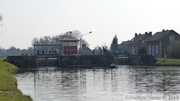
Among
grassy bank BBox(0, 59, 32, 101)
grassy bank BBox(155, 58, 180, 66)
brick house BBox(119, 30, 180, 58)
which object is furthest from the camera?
brick house BBox(119, 30, 180, 58)

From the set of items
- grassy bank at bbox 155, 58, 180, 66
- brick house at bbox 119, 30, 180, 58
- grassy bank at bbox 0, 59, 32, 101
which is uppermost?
brick house at bbox 119, 30, 180, 58

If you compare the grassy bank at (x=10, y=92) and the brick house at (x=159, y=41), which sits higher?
the brick house at (x=159, y=41)

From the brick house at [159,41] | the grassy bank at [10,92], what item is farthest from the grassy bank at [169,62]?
the grassy bank at [10,92]

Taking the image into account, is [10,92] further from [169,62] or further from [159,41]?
[159,41]

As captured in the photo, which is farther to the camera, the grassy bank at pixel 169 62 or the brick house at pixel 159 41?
the brick house at pixel 159 41

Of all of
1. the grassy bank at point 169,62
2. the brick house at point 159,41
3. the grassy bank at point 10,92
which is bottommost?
the grassy bank at point 10,92

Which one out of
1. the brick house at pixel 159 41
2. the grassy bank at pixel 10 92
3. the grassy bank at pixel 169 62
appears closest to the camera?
the grassy bank at pixel 10 92

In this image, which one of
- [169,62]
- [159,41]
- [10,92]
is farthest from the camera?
[159,41]

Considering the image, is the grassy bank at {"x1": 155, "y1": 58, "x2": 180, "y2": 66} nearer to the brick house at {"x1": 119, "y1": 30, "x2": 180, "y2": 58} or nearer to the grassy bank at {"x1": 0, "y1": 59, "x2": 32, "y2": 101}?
the brick house at {"x1": 119, "y1": 30, "x2": 180, "y2": 58}

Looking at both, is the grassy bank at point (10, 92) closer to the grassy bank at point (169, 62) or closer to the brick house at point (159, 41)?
the grassy bank at point (169, 62)

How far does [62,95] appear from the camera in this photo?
105ft

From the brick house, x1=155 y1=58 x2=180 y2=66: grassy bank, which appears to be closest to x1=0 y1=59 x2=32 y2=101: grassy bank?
x1=155 y1=58 x2=180 y2=66: grassy bank

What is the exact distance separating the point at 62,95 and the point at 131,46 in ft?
447

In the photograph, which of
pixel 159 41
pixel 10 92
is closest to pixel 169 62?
pixel 159 41
